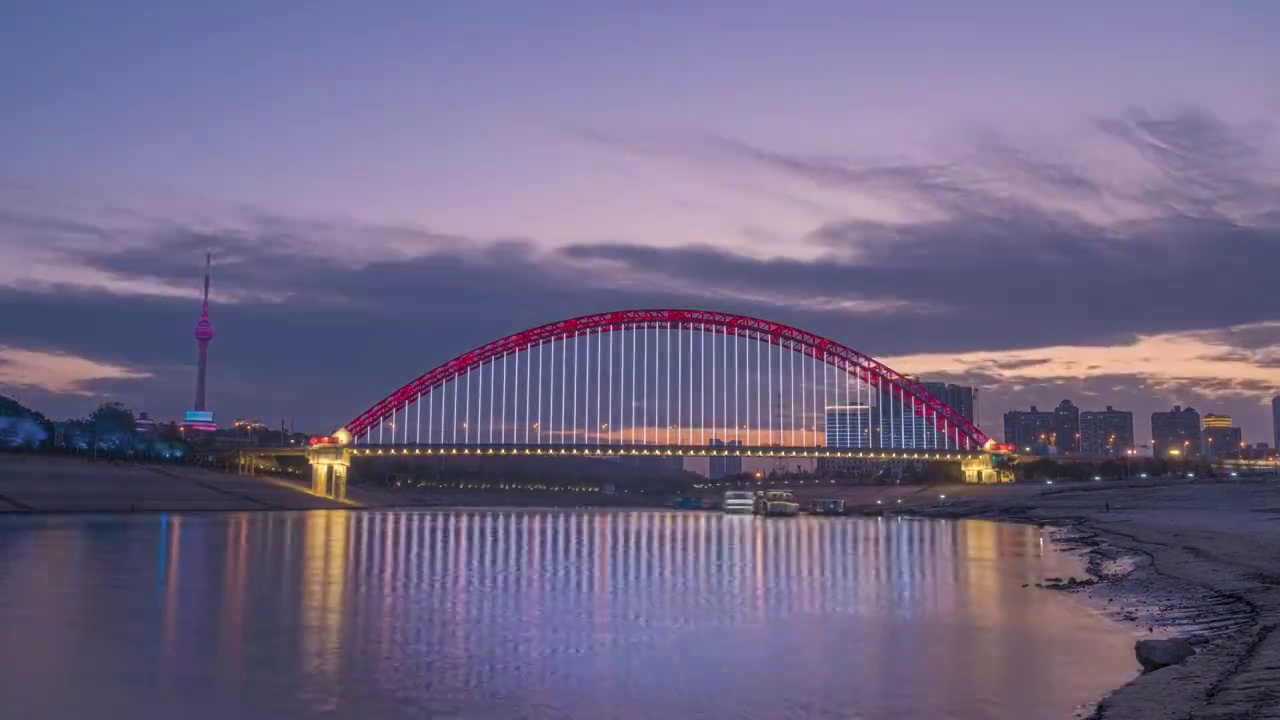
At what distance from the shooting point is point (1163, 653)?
15586mm

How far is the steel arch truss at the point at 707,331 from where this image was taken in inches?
4658

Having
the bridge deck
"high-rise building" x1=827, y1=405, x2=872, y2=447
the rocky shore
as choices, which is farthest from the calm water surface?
"high-rise building" x1=827, y1=405, x2=872, y2=447

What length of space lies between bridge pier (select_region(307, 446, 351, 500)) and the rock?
103215 millimetres

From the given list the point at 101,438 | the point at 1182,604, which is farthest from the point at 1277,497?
the point at 101,438

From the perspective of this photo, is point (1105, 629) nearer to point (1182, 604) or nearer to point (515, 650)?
point (1182, 604)

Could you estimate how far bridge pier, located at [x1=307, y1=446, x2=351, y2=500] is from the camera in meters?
113

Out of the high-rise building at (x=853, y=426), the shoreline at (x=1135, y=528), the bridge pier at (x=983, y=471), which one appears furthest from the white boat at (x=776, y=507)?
the high-rise building at (x=853, y=426)

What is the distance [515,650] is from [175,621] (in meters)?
8.04

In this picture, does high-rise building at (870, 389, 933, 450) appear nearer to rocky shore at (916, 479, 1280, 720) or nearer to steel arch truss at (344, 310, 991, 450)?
steel arch truss at (344, 310, 991, 450)

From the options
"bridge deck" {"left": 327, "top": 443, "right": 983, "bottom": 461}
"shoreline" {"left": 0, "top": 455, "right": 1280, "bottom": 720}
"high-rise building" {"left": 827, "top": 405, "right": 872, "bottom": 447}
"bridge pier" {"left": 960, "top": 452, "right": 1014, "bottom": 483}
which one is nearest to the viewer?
"shoreline" {"left": 0, "top": 455, "right": 1280, "bottom": 720}

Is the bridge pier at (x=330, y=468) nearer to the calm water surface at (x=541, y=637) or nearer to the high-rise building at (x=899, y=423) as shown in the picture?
the high-rise building at (x=899, y=423)

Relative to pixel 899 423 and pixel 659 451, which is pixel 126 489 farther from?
pixel 899 423

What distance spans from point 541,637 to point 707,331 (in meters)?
99.3

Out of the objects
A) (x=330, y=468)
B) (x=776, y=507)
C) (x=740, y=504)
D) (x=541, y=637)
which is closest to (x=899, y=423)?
(x=740, y=504)
